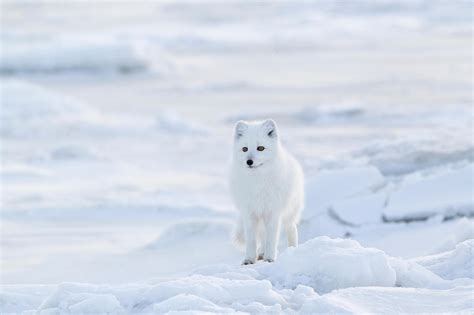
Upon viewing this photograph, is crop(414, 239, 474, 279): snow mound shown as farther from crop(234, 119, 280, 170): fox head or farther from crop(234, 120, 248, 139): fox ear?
crop(234, 120, 248, 139): fox ear

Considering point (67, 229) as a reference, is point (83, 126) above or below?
above

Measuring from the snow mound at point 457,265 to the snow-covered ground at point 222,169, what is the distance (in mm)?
17

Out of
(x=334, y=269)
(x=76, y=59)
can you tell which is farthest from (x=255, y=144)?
(x=76, y=59)

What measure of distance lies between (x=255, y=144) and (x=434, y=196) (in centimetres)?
340

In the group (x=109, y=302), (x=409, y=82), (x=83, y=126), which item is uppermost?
(x=409, y=82)

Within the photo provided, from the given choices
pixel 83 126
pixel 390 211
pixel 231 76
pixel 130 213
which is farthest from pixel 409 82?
pixel 390 211

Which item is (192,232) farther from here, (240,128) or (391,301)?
(391,301)

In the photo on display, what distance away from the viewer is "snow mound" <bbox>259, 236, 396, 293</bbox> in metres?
4.27

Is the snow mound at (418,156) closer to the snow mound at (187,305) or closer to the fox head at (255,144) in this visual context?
the fox head at (255,144)

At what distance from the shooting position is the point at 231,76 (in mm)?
22609

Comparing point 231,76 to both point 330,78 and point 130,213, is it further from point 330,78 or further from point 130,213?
point 130,213

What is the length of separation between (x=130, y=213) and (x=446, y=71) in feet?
40.7

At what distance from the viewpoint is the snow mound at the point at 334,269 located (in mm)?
4270

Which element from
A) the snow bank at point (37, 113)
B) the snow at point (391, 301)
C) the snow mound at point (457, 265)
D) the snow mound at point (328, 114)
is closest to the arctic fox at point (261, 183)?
the snow mound at point (457, 265)
